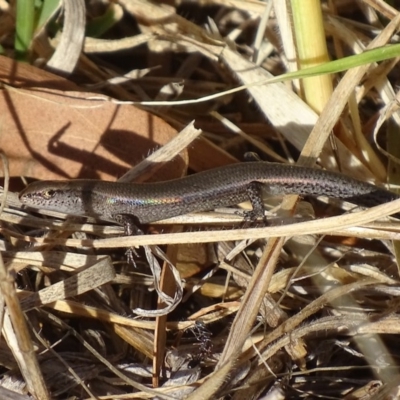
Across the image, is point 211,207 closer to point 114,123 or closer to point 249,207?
point 249,207

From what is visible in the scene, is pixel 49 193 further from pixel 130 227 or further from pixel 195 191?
pixel 195 191

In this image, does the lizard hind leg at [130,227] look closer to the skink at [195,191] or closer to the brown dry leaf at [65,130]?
the skink at [195,191]

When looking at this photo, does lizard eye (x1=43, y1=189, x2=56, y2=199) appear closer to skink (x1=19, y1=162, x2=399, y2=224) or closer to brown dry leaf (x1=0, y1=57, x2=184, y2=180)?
skink (x1=19, y1=162, x2=399, y2=224)

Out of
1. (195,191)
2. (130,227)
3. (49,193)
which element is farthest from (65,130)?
(195,191)

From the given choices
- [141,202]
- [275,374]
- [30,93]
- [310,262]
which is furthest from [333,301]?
[30,93]

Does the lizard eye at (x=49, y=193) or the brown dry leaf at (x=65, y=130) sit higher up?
the brown dry leaf at (x=65, y=130)

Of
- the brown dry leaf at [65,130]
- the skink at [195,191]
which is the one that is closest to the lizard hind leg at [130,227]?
the skink at [195,191]
